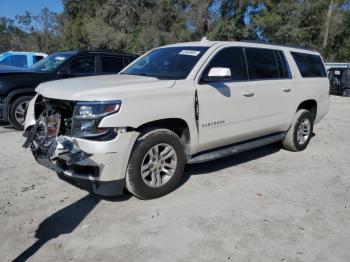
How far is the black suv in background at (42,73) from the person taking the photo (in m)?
7.51

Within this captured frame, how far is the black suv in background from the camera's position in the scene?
7512 millimetres

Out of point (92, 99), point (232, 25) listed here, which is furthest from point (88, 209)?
point (232, 25)

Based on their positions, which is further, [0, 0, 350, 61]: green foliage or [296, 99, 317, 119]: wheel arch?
[0, 0, 350, 61]: green foliage

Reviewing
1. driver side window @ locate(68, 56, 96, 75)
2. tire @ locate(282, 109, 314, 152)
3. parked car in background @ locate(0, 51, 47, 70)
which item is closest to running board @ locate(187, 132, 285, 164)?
tire @ locate(282, 109, 314, 152)

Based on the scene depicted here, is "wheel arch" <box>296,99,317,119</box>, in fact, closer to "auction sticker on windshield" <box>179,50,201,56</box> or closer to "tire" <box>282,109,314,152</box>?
"tire" <box>282,109,314,152</box>

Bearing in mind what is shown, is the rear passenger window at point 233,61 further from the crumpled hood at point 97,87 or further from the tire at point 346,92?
the tire at point 346,92

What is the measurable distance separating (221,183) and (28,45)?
69.6 metres

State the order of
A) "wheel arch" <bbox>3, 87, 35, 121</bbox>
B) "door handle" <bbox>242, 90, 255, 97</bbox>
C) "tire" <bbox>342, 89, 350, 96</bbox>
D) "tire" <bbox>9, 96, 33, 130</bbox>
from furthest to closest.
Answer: "tire" <bbox>342, 89, 350, 96</bbox>, "tire" <bbox>9, 96, 33, 130</bbox>, "wheel arch" <bbox>3, 87, 35, 121</bbox>, "door handle" <bbox>242, 90, 255, 97</bbox>

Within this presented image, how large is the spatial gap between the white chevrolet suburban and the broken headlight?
0.03 feet

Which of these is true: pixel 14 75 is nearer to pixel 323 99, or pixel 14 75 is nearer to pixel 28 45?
pixel 323 99

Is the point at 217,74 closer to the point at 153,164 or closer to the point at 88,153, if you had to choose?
the point at 153,164

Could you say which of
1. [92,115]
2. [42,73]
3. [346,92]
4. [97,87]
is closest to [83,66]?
[42,73]

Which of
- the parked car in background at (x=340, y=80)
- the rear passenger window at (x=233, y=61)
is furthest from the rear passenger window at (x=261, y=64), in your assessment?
the parked car in background at (x=340, y=80)

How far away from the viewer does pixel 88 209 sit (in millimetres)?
4160
